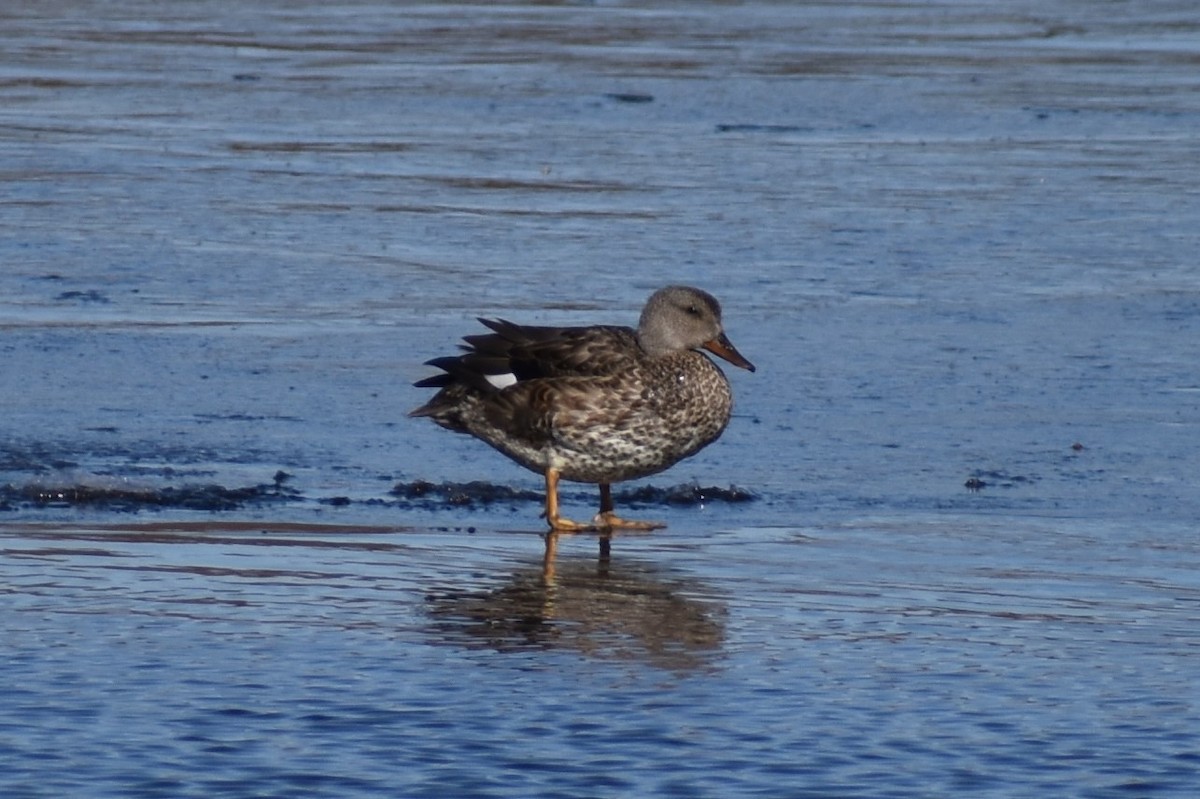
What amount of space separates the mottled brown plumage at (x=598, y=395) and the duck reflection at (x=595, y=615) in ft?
2.18

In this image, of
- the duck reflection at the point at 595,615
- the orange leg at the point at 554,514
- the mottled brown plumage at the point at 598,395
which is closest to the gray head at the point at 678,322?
the mottled brown plumage at the point at 598,395

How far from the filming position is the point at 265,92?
16734 millimetres

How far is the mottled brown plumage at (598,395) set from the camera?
285 inches

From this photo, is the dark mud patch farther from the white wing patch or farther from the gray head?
the gray head

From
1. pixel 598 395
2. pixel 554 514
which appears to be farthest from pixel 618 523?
pixel 598 395

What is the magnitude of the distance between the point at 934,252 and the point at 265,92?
22.6ft

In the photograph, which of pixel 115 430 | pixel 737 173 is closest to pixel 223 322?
pixel 115 430

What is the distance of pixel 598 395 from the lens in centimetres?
732

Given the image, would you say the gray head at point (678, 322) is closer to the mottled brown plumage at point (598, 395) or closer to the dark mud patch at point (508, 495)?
the mottled brown plumage at point (598, 395)

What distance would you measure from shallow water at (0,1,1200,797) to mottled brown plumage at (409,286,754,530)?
223 mm

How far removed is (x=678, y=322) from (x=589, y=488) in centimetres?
88

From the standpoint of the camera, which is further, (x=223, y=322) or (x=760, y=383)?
(x=223, y=322)

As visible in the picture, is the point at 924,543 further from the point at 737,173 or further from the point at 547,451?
the point at 737,173

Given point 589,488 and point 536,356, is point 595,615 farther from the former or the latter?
point 589,488
